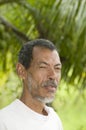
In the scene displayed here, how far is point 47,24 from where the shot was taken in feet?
13.2

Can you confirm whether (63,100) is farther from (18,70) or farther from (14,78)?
(18,70)

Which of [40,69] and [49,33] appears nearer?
[40,69]

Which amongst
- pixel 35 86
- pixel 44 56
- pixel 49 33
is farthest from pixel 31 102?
pixel 49 33

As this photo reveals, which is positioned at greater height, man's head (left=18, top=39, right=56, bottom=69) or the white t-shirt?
man's head (left=18, top=39, right=56, bottom=69)

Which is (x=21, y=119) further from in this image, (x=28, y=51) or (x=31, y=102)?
(x=28, y=51)

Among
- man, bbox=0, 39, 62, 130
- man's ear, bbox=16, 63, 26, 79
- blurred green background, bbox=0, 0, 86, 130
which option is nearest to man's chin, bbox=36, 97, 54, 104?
man, bbox=0, 39, 62, 130

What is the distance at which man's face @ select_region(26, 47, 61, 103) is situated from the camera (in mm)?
2059

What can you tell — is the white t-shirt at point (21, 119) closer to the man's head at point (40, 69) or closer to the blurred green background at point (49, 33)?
the man's head at point (40, 69)

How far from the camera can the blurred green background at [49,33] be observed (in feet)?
11.9

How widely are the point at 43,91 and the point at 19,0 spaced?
7.17 ft

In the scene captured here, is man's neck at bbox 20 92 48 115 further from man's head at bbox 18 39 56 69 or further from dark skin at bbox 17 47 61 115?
man's head at bbox 18 39 56 69

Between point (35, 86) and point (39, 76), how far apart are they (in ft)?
0.14

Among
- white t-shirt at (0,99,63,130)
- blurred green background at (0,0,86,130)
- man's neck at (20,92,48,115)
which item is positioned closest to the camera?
white t-shirt at (0,99,63,130)

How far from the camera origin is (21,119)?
6.75 feet
